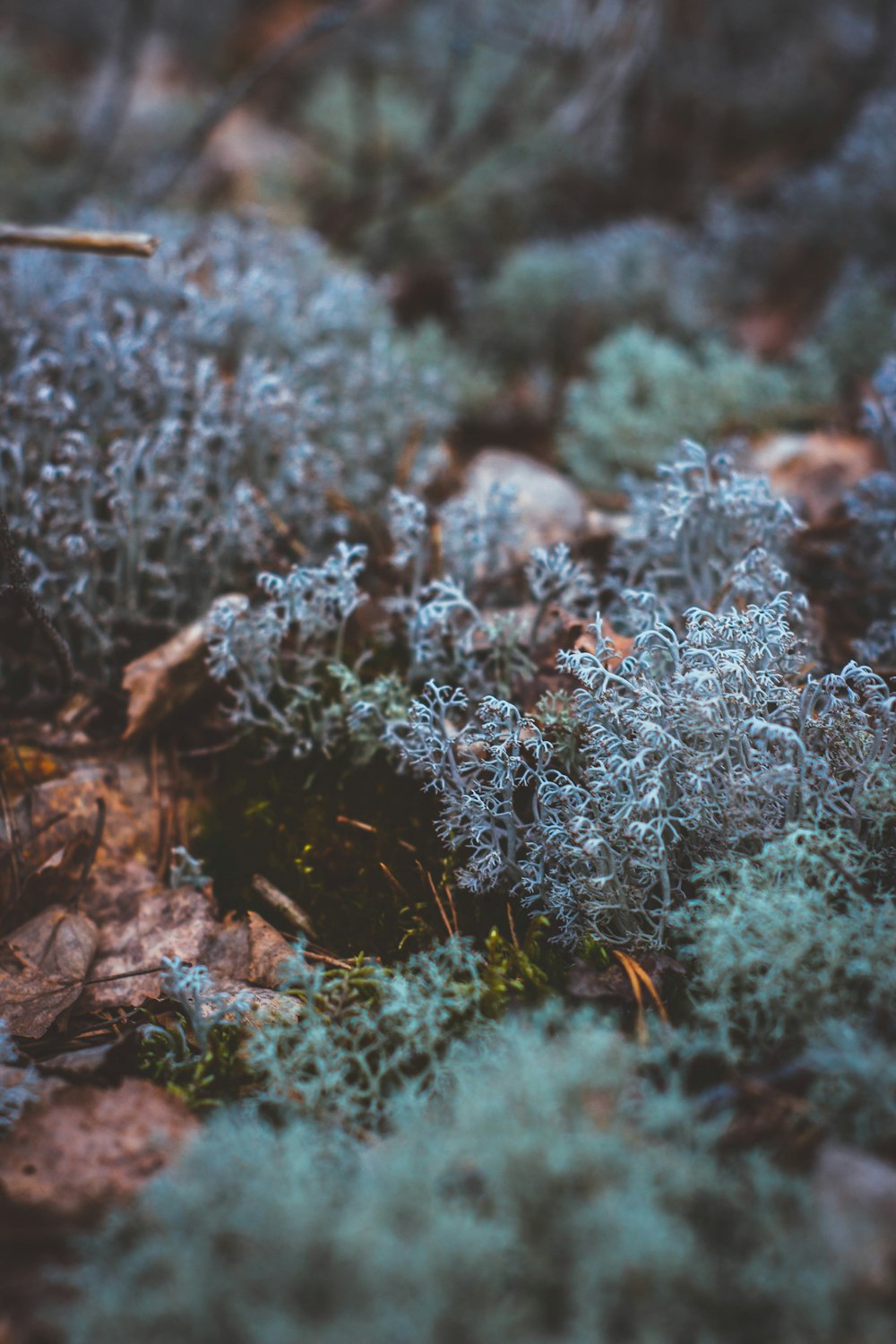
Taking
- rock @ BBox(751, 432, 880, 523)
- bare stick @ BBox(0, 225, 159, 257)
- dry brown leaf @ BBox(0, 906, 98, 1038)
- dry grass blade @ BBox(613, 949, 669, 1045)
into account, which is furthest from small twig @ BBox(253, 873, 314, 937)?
rock @ BBox(751, 432, 880, 523)

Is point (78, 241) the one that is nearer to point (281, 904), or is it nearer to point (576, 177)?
point (281, 904)

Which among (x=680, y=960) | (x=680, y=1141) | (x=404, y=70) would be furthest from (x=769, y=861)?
(x=404, y=70)

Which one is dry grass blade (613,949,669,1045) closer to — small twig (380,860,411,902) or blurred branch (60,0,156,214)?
small twig (380,860,411,902)

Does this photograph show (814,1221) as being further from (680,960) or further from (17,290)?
(17,290)

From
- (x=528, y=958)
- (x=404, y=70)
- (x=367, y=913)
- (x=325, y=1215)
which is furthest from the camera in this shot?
(x=404, y=70)

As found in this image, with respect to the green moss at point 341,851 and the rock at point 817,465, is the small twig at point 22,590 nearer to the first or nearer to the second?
the green moss at point 341,851

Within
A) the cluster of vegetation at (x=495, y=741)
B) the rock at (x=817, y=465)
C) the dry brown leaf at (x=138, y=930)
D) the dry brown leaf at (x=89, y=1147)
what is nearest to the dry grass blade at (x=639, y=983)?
the cluster of vegetation at (x=495, y=741)
